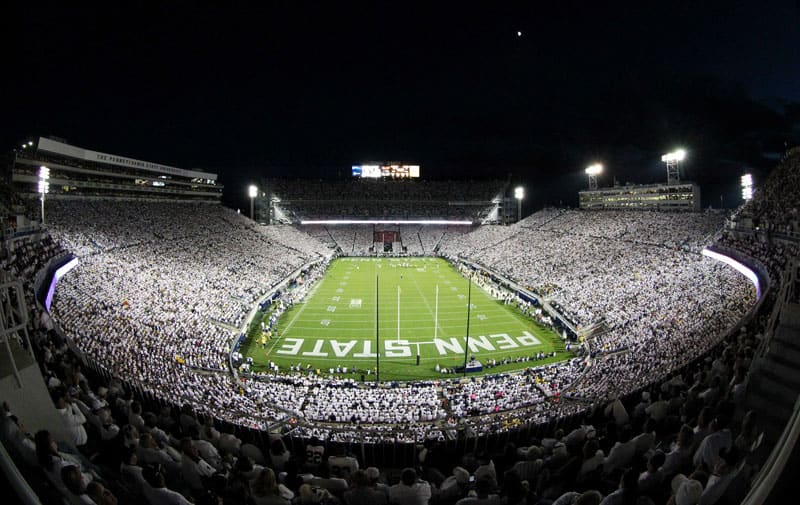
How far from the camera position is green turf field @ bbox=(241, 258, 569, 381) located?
22031 mm

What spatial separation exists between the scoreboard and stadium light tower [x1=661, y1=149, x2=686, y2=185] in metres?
47.3

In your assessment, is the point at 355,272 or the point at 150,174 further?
the point at 150,174

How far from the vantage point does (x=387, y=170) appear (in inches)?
3533

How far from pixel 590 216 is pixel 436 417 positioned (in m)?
53.7

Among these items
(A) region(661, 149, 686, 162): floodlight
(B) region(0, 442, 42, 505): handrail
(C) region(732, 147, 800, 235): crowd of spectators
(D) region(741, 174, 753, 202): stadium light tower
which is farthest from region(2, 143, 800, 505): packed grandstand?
(D) region(741, 174, 753, 202): stadium light tower

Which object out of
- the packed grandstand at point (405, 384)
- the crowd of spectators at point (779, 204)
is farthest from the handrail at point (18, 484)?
the crowd of spectators at point (779, 204)

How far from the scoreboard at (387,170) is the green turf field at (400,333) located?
5135 cm

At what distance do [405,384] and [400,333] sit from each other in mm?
8237

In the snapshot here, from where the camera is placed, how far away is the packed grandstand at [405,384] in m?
4.87

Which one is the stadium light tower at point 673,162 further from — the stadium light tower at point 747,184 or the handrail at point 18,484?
the handrail at point 18,484

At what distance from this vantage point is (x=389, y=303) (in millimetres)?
35062

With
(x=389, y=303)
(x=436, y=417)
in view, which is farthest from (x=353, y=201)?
(x=436, y=417)

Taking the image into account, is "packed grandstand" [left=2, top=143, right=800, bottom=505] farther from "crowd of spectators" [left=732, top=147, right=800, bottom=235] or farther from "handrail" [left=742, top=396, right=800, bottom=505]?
"handrail" [left=742, top=396, right=800, bottom=505]

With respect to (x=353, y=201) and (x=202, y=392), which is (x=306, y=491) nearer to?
(x=202, y=392)
